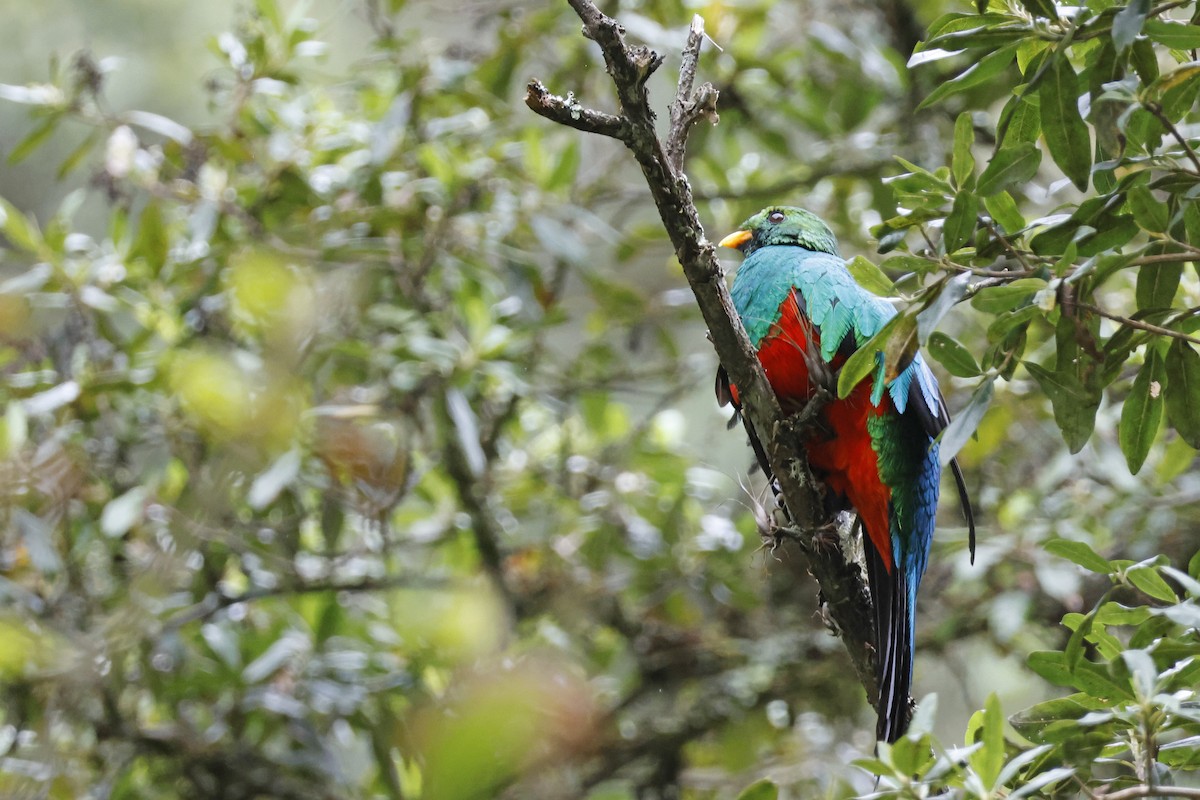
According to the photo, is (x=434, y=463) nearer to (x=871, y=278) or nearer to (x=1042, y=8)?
(x=871, y=278)

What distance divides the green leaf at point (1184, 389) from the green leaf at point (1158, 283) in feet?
0.24

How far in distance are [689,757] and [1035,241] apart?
3.36 metres

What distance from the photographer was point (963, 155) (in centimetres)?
179

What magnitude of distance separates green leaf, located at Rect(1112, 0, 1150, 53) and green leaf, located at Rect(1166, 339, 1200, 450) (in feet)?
1.96

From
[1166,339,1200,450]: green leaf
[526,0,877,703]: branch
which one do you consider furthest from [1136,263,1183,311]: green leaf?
[526,0,877,703]: branch

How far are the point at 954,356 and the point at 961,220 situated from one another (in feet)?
0.88

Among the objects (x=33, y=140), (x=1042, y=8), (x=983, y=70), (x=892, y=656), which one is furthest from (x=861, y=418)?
(x=33, y=140)

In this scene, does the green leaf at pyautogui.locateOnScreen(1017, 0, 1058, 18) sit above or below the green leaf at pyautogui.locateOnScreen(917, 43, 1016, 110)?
above

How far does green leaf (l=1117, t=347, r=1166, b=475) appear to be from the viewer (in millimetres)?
1898

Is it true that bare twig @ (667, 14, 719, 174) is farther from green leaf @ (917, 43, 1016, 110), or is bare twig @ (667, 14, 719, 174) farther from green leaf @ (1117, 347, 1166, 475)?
green leaf @ (1117, 347, 1166, 475)

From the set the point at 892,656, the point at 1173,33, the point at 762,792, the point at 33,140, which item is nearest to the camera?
the point at 1173,33

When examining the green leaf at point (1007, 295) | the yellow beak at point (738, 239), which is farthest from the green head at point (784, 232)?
the green leaf at point (1007, 295)

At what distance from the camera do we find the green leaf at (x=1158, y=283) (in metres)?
1.84

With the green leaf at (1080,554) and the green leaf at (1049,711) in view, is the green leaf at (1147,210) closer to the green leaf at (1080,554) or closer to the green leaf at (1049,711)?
the green leaf at (1080,554)
